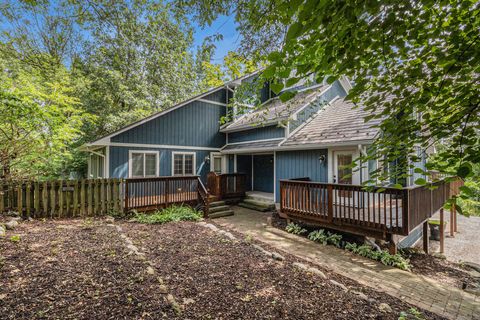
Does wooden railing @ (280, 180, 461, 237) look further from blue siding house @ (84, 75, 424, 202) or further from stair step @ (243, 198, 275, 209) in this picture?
stair step @ (243, 198, 275, 209)

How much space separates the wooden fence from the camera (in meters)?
5.98

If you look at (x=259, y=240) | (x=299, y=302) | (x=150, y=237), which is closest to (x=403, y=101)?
(x=299, y=302)

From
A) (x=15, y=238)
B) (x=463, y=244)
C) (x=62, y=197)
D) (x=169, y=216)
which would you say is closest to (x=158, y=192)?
(x=169, y=216)

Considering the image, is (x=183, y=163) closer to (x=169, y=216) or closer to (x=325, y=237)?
(x=169, y=216)

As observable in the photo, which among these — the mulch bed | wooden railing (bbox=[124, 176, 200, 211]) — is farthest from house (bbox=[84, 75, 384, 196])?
the mulch bed

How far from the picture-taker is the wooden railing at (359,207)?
5.05 m

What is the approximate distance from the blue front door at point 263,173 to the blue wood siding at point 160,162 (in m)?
2.71

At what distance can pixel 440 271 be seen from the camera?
5.21 metres

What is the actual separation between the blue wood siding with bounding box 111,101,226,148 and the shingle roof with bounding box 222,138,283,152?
32.8 inches

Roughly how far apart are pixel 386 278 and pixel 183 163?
9233 millimetres

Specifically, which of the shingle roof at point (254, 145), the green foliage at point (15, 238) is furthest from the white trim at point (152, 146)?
the green foliage at point (15, 238)

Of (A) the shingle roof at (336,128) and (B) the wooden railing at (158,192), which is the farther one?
(B) the wooden railing at (158,192)

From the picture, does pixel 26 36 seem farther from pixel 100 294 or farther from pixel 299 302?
pixel 299 302

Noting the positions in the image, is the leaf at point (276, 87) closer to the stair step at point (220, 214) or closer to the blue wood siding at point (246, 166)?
the stair step at point (220, 214)
